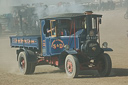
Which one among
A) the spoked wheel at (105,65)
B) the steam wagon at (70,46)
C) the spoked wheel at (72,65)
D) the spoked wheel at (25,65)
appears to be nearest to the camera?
the spoked wheel at (72,65)

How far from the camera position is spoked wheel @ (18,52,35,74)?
13.1 meters

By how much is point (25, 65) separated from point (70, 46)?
2.58 metres

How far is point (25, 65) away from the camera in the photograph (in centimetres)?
1327

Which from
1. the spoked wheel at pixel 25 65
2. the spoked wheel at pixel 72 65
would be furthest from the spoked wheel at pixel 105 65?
the spoked wheel at pixel 25 65

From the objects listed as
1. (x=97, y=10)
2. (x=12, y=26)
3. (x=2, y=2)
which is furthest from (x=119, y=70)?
(x=97, y=10)

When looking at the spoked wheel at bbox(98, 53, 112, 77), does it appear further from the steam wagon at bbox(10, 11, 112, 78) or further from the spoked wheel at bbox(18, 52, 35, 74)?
the spoked wheel at bbox(18, 52, 35, 74)

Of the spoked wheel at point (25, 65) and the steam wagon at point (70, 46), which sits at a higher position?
the steam wagon at point (70, 46)

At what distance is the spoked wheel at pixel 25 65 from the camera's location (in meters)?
13.1

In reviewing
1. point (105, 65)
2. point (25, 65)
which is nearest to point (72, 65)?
point (105, 65)

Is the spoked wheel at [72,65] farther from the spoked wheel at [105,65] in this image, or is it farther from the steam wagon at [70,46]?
the spoked wheel at [105,65]

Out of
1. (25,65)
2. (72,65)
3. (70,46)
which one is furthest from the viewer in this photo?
(25,65)

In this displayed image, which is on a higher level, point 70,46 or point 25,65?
point 70,46

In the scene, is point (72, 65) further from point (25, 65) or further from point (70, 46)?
Answer: point (25, 65)

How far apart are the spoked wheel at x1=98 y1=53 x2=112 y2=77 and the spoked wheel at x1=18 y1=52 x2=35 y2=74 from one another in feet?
9.54
